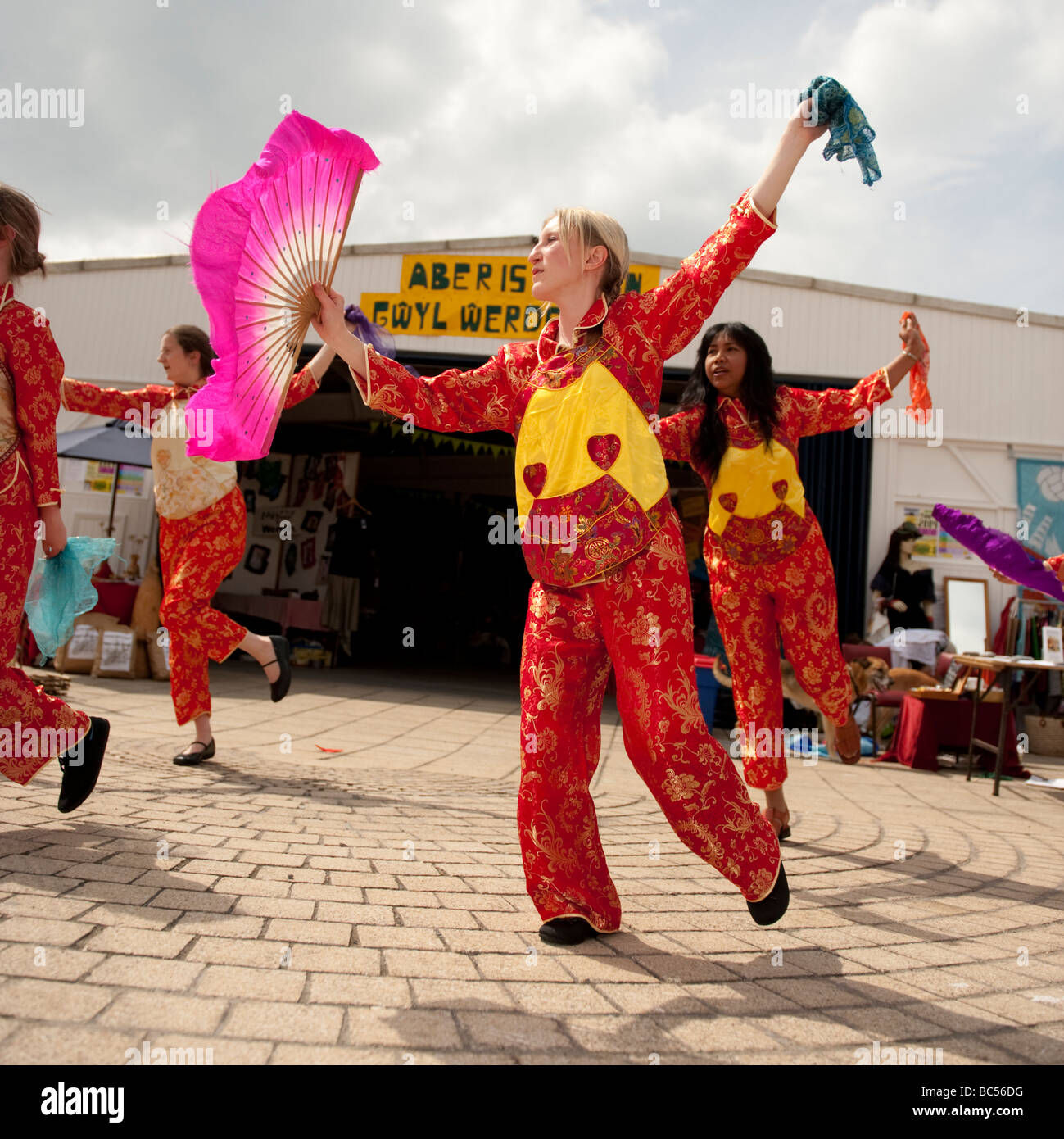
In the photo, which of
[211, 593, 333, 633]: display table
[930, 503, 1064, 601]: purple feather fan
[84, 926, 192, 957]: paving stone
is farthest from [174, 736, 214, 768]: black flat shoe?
[211, 593, 333, 633]: display table

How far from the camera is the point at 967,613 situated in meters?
10.0

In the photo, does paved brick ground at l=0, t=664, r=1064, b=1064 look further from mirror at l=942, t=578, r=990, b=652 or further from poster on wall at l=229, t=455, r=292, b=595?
poster on wall at l=229, t=455, r=292, b=595

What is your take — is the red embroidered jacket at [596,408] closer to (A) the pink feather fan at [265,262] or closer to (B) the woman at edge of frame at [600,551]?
(B) the woman at edge of frame at [600,551]

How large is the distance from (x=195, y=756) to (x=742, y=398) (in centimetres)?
293

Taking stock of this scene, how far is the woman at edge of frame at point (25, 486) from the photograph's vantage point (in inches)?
110

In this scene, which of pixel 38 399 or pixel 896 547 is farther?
pixel 896 547

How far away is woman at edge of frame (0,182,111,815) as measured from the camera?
279cm

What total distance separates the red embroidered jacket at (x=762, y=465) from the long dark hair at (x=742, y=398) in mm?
23

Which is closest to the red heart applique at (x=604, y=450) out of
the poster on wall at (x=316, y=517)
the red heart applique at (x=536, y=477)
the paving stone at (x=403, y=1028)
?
the red heart applique at (x=536, y=477)

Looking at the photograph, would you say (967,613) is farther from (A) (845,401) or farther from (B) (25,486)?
(B) (25,486)

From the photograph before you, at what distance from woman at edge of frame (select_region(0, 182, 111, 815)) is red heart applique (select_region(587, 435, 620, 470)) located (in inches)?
66.4

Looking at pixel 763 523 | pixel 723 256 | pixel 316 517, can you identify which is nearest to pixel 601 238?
pixel 723 256

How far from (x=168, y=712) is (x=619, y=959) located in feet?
16.9

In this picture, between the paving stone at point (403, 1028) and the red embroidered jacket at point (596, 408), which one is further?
the red embroidered jacket at point (596, 408)
